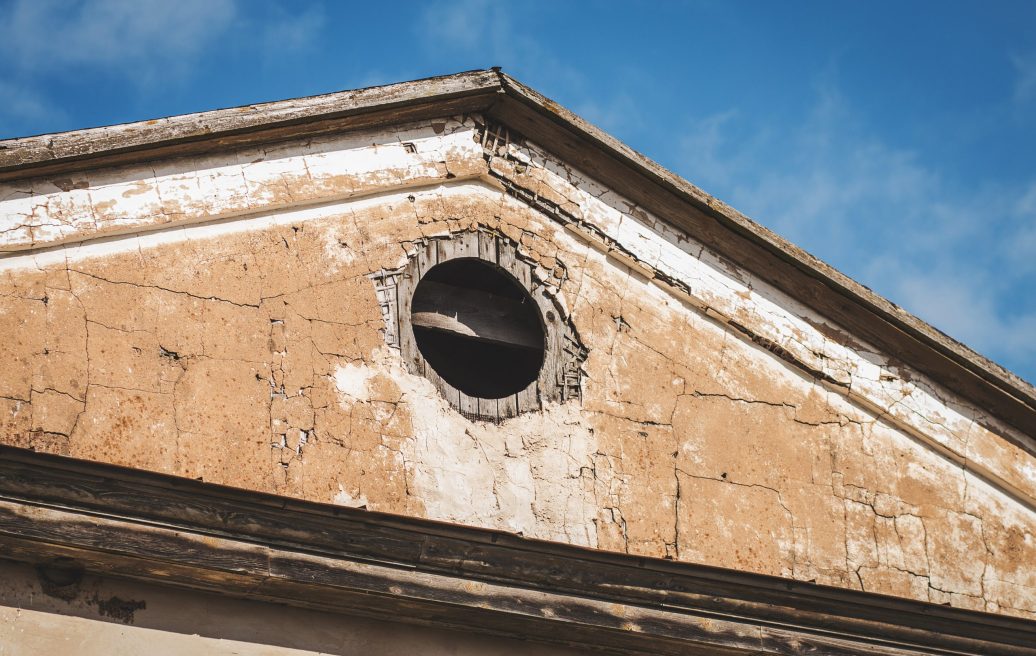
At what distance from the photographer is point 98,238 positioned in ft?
15.8

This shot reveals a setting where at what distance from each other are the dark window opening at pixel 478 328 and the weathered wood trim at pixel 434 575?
0.96 meters

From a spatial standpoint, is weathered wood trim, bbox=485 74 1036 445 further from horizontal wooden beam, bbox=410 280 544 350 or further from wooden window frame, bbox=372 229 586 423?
→ horizontal wooden beam, bbox=410 280 544 350

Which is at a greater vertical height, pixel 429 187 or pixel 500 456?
pixel 429 187

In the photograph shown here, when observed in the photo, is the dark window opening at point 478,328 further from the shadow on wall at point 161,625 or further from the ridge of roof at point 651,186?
the shadow on wall at point 161,625

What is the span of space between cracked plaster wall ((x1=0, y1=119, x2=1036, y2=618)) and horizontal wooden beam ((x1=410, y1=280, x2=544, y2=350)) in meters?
0.19

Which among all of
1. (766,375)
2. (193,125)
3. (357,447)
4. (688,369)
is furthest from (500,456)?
(193,125)

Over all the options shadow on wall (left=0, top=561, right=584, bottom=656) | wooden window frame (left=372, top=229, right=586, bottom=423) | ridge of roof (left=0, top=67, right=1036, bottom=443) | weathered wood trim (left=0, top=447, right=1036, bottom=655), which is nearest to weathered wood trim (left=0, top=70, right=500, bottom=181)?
ridge of roof (left=0, top=67, right=1036, bottom=443)

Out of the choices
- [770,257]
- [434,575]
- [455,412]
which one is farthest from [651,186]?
[434,575]

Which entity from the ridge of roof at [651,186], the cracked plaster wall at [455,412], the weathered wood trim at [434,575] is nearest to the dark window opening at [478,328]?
the cracked plaster wall at [455,412]

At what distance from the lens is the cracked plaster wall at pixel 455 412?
15.4ft

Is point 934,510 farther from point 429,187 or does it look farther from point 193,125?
point 193,125

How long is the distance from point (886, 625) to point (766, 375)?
4.03 ft

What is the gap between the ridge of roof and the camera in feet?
17.4

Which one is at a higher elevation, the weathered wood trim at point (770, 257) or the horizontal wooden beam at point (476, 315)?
the weathered wood trim at point (770, 257)
